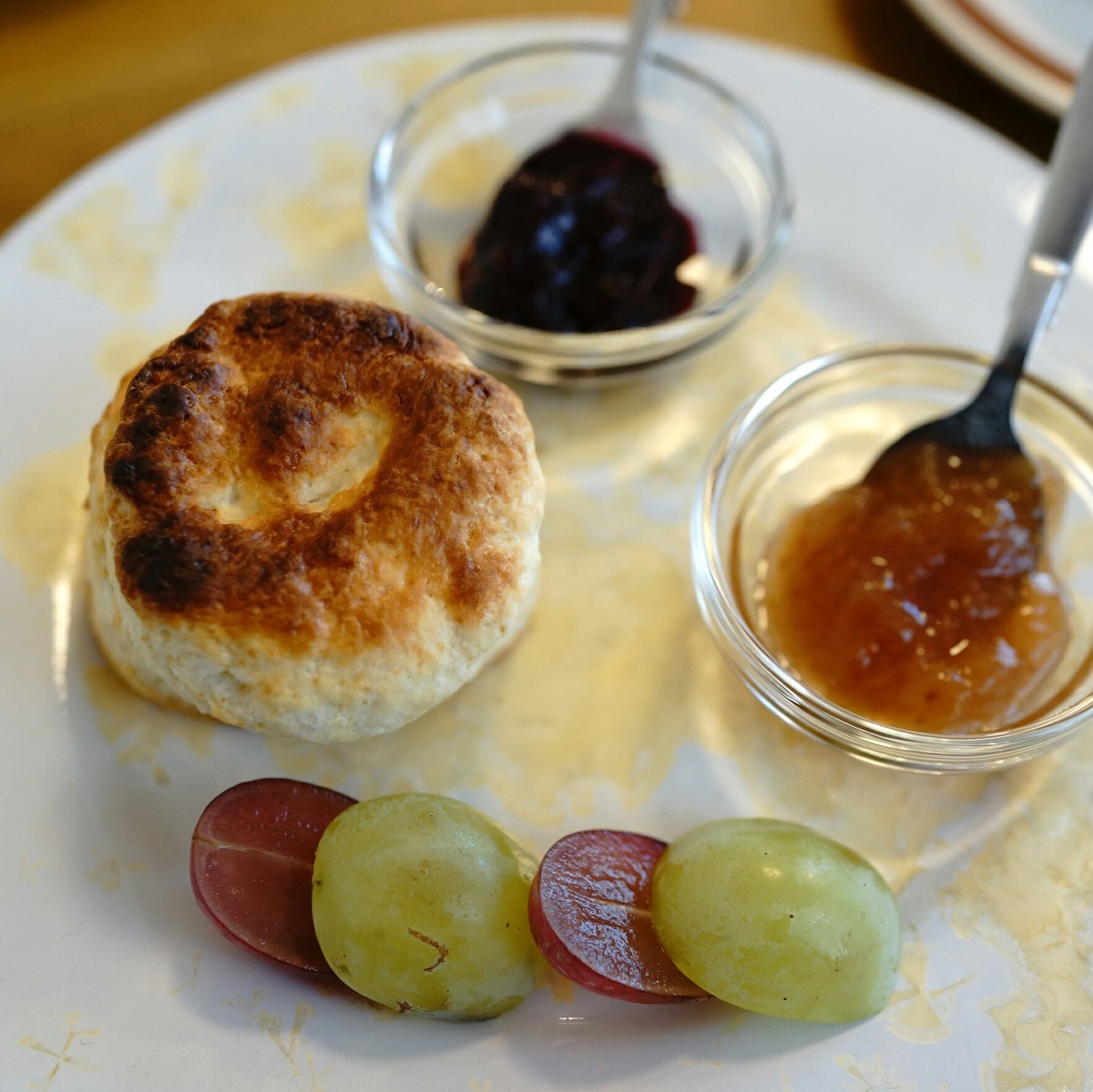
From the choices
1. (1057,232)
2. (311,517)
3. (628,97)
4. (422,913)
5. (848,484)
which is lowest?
(422,913)

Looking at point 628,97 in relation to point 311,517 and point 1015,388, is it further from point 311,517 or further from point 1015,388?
point 311,517

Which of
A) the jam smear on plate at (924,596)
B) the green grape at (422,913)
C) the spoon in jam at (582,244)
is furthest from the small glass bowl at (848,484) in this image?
the green grape at (422,913)

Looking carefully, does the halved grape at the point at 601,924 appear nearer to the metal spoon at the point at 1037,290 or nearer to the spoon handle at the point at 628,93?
the metal spoon at the point at 1037,290

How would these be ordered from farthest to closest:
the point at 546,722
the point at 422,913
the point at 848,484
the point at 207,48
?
the point at 207,48 → the point at 848,484 → the point at 546,722 → the point at 422,913

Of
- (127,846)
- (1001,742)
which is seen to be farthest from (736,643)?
(127,846)

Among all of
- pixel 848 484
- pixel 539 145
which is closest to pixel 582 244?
pixel 539 145

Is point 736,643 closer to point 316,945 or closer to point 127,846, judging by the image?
point 316,945
